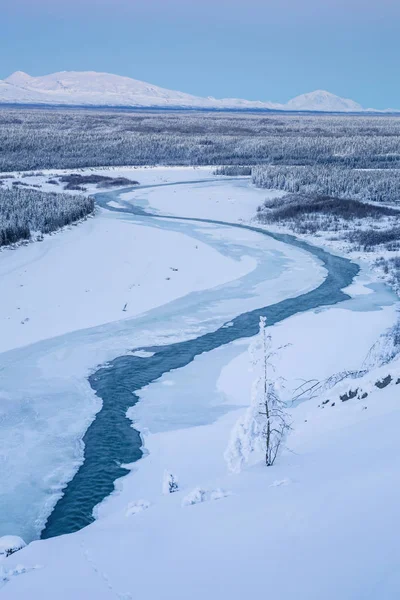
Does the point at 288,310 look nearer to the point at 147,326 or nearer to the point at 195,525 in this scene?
the point at 147,326

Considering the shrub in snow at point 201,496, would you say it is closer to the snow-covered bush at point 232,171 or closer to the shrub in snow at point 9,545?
the shrub in snow at point 9,545

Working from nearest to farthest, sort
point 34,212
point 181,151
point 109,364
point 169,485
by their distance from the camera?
point 169,485, point 109,364, point 34,212, point 181,151

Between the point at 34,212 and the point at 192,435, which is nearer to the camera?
the point at 192,435

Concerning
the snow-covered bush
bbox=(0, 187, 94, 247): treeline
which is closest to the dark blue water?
bbox=(0, 187, 94, 247): treeline

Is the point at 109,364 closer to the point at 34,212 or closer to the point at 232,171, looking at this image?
the point at 34,212

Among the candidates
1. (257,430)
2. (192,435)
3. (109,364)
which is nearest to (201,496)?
(257,430)
